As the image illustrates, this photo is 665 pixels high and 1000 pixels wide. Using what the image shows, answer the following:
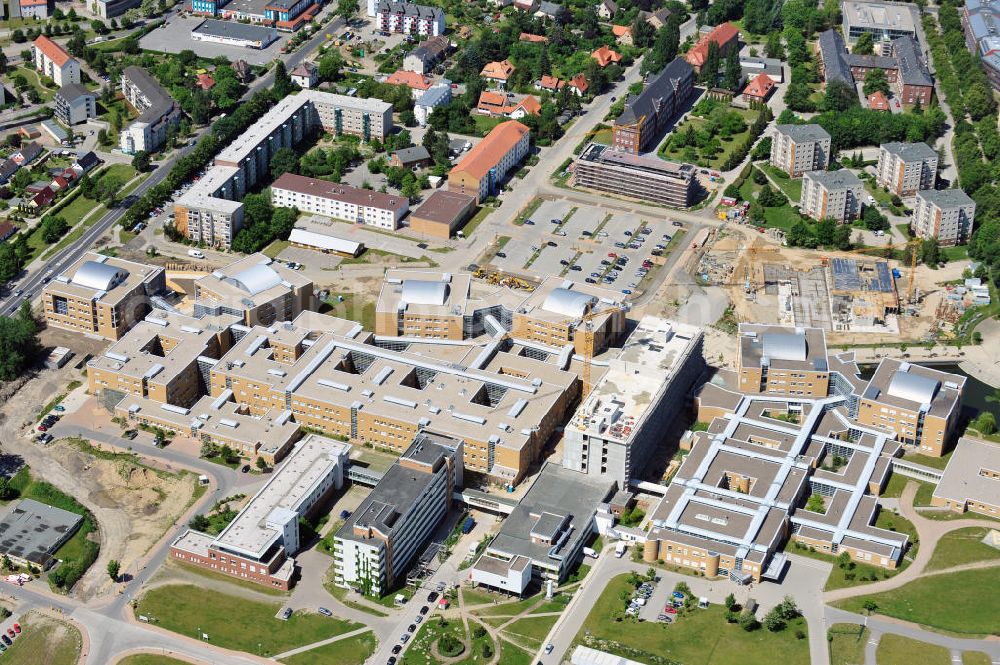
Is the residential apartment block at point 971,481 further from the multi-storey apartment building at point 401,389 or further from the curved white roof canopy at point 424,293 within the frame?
the curved white roof canopy at point 424,293

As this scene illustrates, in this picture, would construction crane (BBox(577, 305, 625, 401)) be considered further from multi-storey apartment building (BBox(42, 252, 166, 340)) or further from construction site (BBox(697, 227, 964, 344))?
multi-storey apartment building (BBox(42, 252, 166, 340))

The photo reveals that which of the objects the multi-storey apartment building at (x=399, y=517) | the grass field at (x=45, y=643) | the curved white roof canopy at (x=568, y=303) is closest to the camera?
the grass field at (x=45, y=643)

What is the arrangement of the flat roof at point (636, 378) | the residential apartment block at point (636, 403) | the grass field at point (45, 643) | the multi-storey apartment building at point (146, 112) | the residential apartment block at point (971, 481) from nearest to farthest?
the grass field at point (45, 643)
the residential apartment block at point (971, 481)
the residential apartment block at point (636, 403)
the flat roof at point (636, 378)
the multi-storey apartment building at point (146, 112)

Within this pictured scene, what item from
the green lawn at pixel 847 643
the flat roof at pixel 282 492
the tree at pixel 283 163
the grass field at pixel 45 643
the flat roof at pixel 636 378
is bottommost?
the grass field at pixel 45 643

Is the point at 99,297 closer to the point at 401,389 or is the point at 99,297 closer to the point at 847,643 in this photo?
the point at 401,389

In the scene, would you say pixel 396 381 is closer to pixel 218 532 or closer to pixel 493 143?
pixel 218 532

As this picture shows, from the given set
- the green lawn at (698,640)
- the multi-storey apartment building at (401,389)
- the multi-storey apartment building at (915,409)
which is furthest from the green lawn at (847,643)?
the multi-storey apartment building at (401,389)

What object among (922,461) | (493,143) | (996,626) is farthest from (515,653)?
(493,143)
